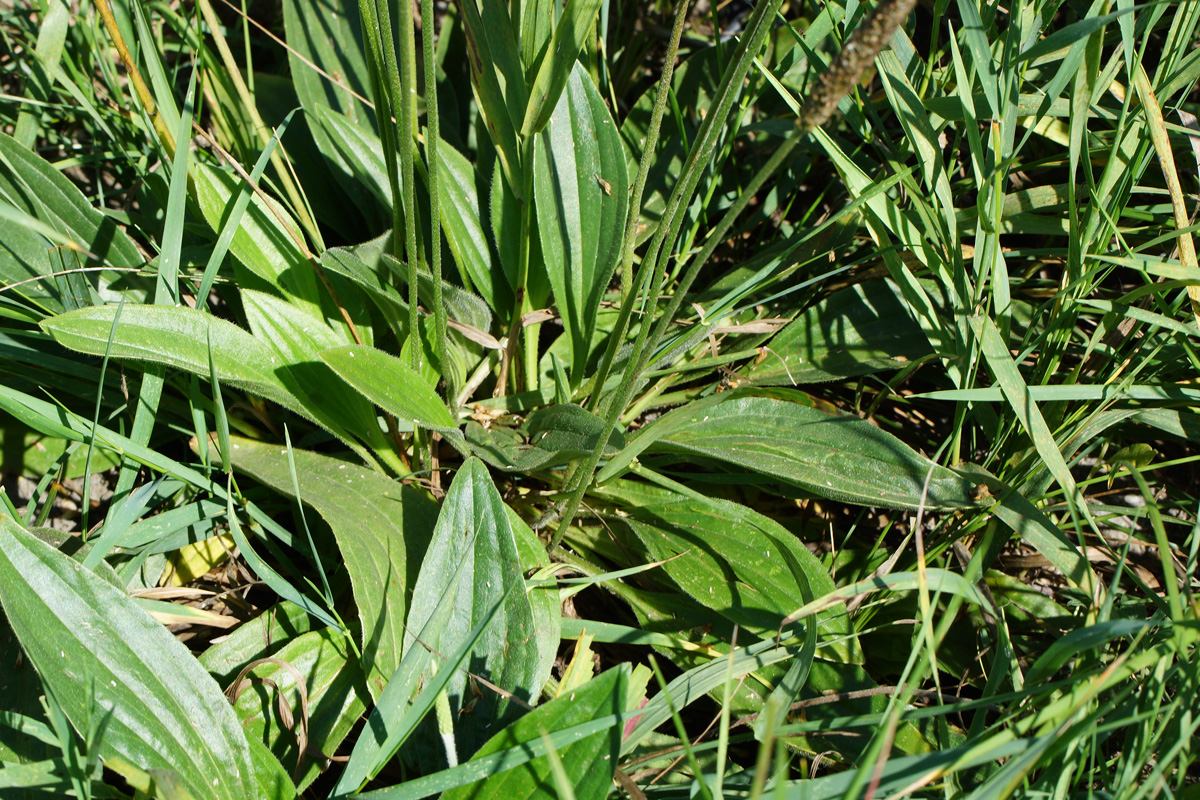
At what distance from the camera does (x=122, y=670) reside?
121 centimetres

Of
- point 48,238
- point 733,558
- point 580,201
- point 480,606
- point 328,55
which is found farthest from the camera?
point 328,55

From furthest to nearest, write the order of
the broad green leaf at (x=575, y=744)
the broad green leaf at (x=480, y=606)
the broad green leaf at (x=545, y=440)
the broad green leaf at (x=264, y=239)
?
the broad green leaf at (x=264, y=239) < the broad green leaf at (x=545, y=440) < the broad green leaf at (x=480, y=606) < the broad green leaf at (x=575, y=744)

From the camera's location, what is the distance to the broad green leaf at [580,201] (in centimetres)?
181

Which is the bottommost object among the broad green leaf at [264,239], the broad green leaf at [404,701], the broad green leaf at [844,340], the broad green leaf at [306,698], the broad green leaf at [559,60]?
the broad green leaf at [306,698]

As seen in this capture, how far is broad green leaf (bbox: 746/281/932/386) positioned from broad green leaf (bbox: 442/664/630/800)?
3.01ft

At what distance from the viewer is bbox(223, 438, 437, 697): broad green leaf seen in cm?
137

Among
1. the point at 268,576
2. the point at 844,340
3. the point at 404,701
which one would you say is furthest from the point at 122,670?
the point at 844,340

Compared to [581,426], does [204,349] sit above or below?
above

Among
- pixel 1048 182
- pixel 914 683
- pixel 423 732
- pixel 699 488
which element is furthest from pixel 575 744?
pixel 1048 182

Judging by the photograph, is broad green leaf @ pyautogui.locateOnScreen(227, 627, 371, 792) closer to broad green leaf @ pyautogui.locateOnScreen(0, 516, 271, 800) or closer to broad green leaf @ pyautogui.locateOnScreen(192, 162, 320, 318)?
broad green leaf @ pyautogui.locateOnScreen(0, 516, 271, 800)

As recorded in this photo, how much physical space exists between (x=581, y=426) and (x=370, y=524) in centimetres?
43

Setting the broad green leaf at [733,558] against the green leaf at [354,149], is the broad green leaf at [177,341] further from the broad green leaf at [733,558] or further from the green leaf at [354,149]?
the broad green leaf at [733,558]

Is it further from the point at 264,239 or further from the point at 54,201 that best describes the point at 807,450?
the point at 54,201

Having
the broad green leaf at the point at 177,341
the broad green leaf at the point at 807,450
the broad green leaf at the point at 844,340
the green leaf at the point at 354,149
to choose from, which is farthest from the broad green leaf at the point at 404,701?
the green leaf at the point at 354,149
